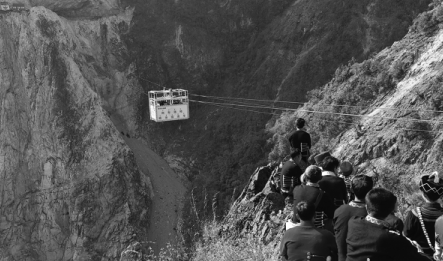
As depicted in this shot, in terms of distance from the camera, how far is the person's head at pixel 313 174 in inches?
273

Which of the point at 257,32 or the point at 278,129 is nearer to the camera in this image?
the point at 278,129

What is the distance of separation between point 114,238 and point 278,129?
50.4 feet

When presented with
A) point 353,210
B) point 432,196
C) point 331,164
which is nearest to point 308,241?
point 353,210

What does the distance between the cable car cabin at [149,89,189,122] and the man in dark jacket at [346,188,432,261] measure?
32.9m

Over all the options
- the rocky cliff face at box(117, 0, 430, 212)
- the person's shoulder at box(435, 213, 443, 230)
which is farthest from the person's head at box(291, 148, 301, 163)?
the rocky cliff face at box(117, 0, 430, 212)

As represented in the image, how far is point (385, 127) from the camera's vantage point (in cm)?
1759

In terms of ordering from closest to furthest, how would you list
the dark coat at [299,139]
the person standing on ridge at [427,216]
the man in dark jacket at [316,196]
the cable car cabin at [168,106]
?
1. the person standing on ridge at [427,216]
2. the man in dark jacket at [316,196]
3. the dark coat at [299,139]
4. the cable car cabin at [168,106]

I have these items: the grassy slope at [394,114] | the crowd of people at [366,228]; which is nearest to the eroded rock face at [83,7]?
the grassy slope at [394,114]

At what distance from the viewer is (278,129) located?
1357 inches

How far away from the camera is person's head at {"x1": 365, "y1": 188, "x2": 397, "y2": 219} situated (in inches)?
204

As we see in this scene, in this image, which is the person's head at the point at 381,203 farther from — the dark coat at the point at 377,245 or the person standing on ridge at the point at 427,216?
the person standing on ridge at the point at 427,216

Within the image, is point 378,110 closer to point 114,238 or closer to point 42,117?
point 114,238

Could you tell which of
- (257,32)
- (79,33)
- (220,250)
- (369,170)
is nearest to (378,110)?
(369,170)

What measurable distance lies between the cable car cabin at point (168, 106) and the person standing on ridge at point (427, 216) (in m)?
32.8
